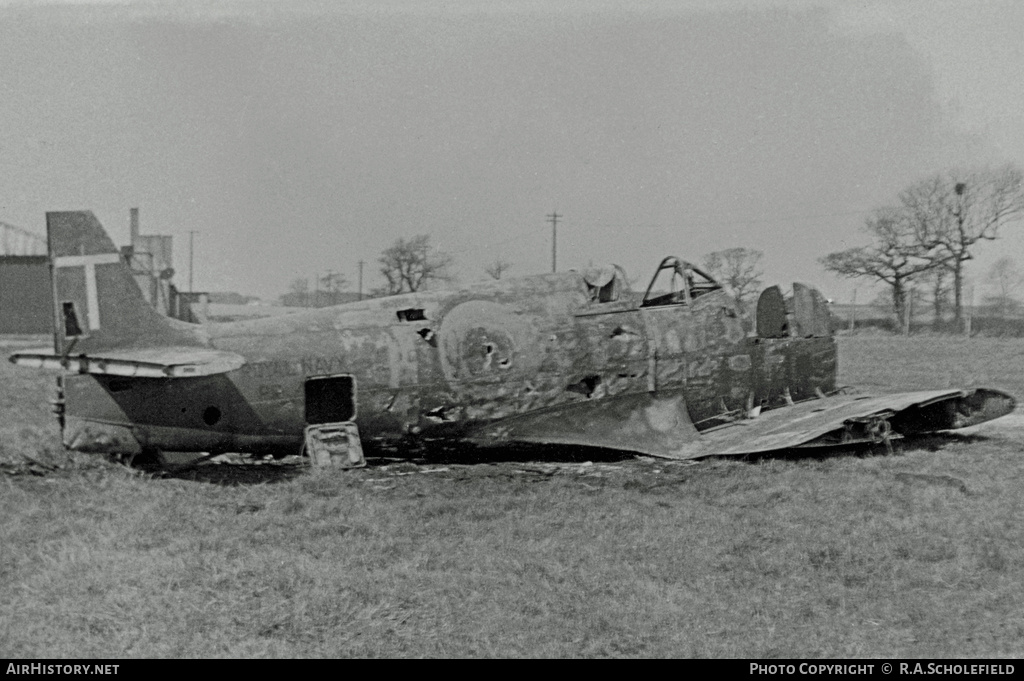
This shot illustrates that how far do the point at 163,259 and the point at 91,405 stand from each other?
40.0 metres

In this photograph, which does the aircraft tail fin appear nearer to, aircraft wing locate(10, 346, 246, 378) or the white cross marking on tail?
the white cross marking on tail

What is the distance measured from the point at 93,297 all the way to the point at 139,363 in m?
1.42

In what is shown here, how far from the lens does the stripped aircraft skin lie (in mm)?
7934

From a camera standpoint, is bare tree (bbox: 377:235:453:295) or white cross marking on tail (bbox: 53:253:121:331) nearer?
white cross marking on tail (bbox: 53:253:121:331)

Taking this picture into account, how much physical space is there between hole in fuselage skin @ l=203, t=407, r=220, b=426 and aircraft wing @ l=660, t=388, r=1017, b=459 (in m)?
4.69

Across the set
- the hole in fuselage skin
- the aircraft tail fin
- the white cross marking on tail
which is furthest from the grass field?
the white cross marking on tail

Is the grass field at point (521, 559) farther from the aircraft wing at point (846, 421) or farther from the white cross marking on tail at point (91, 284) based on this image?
the white cross marking on tail at point (91, 284)

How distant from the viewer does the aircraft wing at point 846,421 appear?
8.23m

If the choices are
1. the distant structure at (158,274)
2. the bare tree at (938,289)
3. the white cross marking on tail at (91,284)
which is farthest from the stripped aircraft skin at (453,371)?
the bare tree at (938,289)

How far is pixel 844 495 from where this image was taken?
6.86m

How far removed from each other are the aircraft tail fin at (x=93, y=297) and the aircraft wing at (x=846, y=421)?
561cm

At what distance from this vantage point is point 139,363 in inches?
278

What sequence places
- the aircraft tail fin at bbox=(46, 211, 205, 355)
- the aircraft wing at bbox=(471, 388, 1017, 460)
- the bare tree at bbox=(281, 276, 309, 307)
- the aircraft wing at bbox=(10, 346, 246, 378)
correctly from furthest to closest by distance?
the bare tree at bbox=(281, 276, 309, 307) → the aircraft wing at bbox=(471, 388, 1017, 460) → the aircraft tail fin at bbox=(46, 211, 205, 355) → the aircraft wing at bbox=(10, 346, 246, 378)
